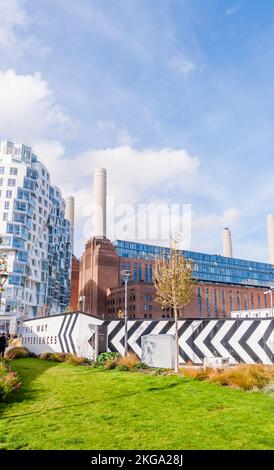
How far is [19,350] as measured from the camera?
30875mm

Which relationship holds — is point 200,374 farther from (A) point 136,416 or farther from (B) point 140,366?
(A) point 136,416

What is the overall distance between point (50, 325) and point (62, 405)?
66.5 feet

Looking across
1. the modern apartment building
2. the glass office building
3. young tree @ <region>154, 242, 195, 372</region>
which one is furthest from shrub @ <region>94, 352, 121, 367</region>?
the glass office building

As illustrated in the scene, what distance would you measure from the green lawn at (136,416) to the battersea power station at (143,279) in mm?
88784

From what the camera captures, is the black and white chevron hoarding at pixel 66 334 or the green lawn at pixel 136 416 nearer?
the green lawn at pixel 136 416


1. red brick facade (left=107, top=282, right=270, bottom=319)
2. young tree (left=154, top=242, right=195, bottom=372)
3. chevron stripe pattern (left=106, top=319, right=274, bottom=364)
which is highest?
red brick facade (left=107, top=282, right=270, bottom=319)

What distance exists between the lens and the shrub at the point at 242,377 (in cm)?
1296

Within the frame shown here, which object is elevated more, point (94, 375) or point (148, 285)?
point (148, 285)

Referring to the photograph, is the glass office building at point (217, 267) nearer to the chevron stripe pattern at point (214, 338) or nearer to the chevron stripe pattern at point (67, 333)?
the chevron stripe pattern at point (67, 333)

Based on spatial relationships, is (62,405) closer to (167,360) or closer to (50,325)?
(167,360)

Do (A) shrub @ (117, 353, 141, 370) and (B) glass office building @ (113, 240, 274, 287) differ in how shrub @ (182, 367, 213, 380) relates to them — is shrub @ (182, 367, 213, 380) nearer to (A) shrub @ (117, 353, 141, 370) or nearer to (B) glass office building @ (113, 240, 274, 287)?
(A) shrub @ (117, 353, 141, 370)

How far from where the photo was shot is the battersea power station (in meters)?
117

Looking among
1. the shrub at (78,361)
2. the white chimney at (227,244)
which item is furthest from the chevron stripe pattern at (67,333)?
the white chimney at (227,244)
